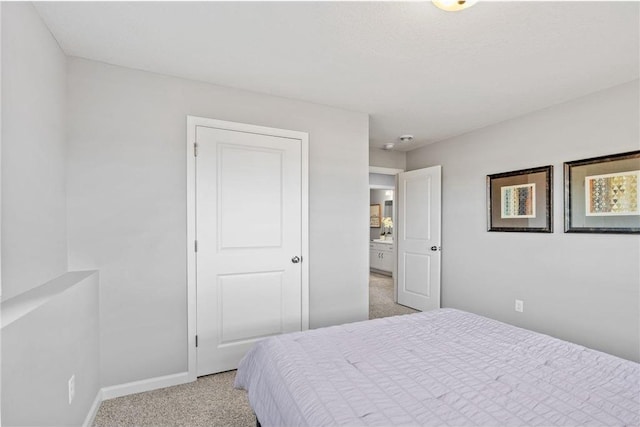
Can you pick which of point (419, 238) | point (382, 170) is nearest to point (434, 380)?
point (419, 238)

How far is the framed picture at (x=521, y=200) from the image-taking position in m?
3.00

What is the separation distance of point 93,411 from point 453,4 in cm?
308

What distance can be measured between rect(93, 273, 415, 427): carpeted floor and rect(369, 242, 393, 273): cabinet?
191 inches

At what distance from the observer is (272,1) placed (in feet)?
5.21

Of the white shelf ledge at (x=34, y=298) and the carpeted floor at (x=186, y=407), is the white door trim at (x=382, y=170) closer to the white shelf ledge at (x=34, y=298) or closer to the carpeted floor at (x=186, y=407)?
the carpeted floor at (x=186, y=407)

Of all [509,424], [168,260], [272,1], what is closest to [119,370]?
[168,260]

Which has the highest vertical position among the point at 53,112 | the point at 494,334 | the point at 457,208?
the point at 53,112

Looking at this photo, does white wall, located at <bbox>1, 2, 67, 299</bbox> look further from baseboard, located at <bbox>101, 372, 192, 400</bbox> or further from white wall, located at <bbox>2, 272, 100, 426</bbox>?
baseboard, located at <bbox>101, 372, 192, 400</bbox>

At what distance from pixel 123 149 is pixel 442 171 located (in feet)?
11.8

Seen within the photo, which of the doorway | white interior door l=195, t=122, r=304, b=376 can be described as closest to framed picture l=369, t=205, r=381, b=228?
the doorway

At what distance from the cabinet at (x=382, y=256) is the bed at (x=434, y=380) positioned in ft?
16.1

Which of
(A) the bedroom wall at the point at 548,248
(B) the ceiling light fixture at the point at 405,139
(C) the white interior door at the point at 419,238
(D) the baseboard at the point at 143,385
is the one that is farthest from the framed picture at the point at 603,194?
(D) the baseboard at the point at 143,385

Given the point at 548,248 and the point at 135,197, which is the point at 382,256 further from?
the point at 135,197

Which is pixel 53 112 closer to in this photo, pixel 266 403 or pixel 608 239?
pixel 266 403
